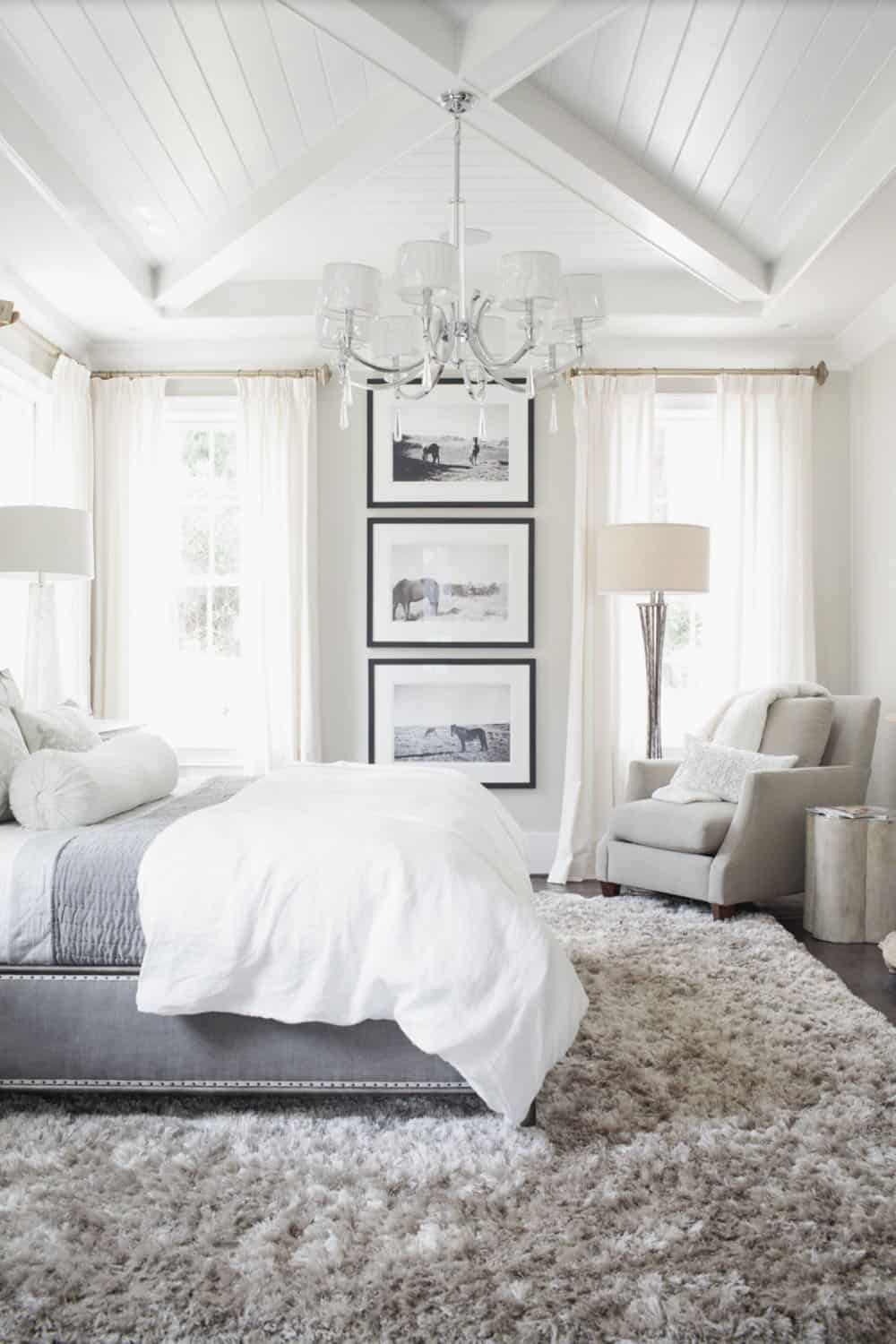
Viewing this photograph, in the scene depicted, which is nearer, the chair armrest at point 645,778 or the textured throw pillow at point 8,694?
the textured throw pillow at point 8,694

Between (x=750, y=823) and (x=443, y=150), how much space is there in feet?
9.17

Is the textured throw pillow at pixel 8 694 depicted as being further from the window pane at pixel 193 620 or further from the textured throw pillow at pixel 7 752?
the window pane at pixel 193 620

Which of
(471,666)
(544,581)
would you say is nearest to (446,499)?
(544,581)

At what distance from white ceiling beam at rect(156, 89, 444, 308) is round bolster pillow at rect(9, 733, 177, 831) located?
2.17 meters

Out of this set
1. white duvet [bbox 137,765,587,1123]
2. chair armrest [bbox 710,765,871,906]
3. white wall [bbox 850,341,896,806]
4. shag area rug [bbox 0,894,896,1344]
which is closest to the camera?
shag area rug [bbox 0,894,896,1344]

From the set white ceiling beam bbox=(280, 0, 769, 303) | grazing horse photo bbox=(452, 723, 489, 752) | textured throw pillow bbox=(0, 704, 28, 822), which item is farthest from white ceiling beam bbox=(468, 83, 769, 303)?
grazing horse photo bbox=(452, 723, 489, 752)

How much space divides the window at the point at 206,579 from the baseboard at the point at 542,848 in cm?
166

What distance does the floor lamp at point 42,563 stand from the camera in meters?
4.05

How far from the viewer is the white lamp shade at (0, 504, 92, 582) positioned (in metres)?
4.04

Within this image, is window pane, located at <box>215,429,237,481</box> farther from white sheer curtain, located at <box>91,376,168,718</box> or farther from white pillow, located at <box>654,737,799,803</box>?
white pillow, located at <box>654,737,799,803</box>

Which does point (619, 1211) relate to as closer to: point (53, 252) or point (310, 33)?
point (310, 33)

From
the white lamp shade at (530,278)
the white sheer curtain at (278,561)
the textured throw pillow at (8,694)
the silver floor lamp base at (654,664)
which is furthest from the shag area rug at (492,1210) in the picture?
the white sheer curtain at (278,561)

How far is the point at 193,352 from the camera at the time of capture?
560cm

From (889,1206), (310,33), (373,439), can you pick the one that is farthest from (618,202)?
(889,1206)
